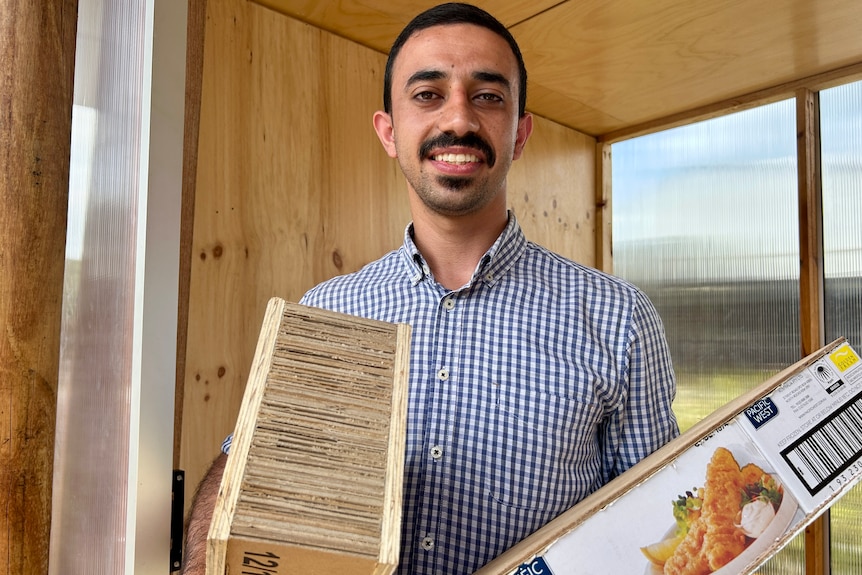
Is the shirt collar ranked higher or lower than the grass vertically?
higher

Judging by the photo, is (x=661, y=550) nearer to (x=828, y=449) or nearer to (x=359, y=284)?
(x=828, y=449)

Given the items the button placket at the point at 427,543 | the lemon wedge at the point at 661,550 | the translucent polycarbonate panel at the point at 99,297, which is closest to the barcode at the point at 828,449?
the lemon wedge at the point at 661,550

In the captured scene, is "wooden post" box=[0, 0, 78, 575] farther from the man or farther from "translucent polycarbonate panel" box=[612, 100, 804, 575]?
"translucent polycarbonate panel" box=[612, 100, 804, 575]

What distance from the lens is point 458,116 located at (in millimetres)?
867

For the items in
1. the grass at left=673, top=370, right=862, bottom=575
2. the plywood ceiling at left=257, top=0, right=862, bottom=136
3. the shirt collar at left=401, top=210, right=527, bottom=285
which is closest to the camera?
the shirt collar at left=401, top=210, right=527, bottom=285

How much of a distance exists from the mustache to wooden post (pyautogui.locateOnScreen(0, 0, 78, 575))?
400 mm

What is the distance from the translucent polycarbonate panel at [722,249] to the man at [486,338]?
1383 mm

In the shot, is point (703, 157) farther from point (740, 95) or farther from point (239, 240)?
point (239, 240)

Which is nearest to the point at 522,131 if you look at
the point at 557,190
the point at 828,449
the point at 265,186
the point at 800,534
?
the point at 828,449

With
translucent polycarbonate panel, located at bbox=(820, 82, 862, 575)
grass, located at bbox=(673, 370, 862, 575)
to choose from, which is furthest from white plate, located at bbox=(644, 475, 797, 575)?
translucent polycarbonate panel, located at bbox=(820, 82, 862, 575)

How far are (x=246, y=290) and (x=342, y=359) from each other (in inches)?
47.0

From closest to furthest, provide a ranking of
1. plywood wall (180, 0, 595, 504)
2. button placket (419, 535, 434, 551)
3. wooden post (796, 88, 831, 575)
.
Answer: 1. button placket (419, 535, 434, 551)
2. plywood wall (180, 0, 595, 504)
3. wooden post (796, 88, 831, 575)

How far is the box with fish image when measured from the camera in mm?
583

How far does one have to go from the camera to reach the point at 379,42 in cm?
191
